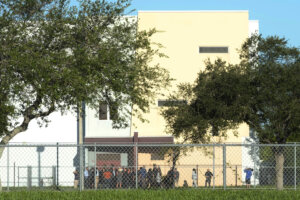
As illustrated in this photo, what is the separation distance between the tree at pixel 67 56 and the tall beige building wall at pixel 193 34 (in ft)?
75.6

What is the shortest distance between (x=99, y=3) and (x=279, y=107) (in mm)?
12845

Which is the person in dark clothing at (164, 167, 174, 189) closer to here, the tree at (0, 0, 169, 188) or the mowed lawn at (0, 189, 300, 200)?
the tree at (0, 0, 169, 188)

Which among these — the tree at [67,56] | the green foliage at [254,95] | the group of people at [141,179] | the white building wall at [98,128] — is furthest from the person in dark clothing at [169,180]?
the white building wall at [98,128]

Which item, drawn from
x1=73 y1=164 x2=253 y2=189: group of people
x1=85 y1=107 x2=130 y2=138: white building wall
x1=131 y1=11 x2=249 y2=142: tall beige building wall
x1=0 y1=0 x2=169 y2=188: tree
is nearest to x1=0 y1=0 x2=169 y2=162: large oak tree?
x1=0 y1=0 x2=169 y2=188: tree

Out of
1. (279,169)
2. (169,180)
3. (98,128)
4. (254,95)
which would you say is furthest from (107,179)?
(98,128)

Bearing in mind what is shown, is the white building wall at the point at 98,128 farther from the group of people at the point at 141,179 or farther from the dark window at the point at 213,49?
the group of people at the point at 141,179

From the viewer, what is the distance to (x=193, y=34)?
4534 cm

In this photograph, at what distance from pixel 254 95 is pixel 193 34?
643 inches

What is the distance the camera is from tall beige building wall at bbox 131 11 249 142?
4488cm

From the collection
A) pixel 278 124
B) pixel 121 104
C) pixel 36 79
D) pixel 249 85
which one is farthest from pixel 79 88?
pixel 278 124

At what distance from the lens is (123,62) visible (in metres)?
20.7

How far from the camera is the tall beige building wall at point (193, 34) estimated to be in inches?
1767

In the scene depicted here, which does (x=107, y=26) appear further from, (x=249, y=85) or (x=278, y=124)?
(x=278, y=124)

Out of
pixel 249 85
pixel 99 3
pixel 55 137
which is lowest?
pixel 55 137
